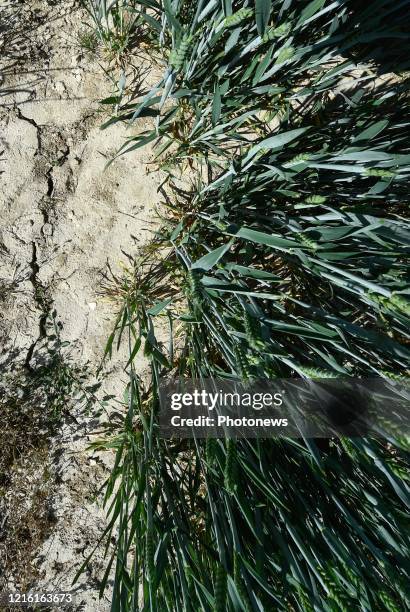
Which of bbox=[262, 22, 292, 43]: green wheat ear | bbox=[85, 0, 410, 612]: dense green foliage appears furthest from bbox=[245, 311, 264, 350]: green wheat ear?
bbox=[262, 22, 292, 43]: green wheat ear

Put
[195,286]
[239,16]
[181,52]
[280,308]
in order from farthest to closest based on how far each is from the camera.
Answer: [280,308] < [195,286] < [181,52] < [239,16]

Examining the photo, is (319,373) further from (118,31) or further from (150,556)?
(118,31)

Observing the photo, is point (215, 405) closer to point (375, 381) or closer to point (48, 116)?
point (375, 381)

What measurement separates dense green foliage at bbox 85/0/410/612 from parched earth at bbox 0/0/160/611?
246 mm

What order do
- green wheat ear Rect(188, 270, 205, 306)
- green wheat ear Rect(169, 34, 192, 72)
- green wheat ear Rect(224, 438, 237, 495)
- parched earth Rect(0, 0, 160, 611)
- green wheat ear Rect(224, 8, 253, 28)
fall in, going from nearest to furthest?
green wheat ear Rect(224, 438, 237, 495), green wheat ear Rect(224, 8, 253, 28), green wheat ear Rect(169, 34, 192, 72), green wheat ear Rect(188, 270, 205, 306), parched earth Rect(0, 0, 160, 611)

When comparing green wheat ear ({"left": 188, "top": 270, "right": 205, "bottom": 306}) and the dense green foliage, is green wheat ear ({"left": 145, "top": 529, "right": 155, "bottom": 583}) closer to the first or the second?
the dense green foliage

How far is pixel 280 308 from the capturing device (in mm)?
1507

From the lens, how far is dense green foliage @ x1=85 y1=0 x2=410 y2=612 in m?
1.22

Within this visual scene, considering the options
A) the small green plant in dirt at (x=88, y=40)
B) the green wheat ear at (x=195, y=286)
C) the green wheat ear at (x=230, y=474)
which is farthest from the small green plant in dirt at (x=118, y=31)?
the green wheat ear at (x=230, y=474)

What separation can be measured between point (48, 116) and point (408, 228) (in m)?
1.43

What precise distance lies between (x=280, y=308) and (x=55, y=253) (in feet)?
3.17

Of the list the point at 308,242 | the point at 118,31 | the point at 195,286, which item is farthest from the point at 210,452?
the point at 118,31

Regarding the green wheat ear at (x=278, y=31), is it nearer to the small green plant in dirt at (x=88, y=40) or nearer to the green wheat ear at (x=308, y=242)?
the green wheat ear at (x=308, y=242)

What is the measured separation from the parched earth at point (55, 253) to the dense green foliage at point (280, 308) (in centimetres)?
25
